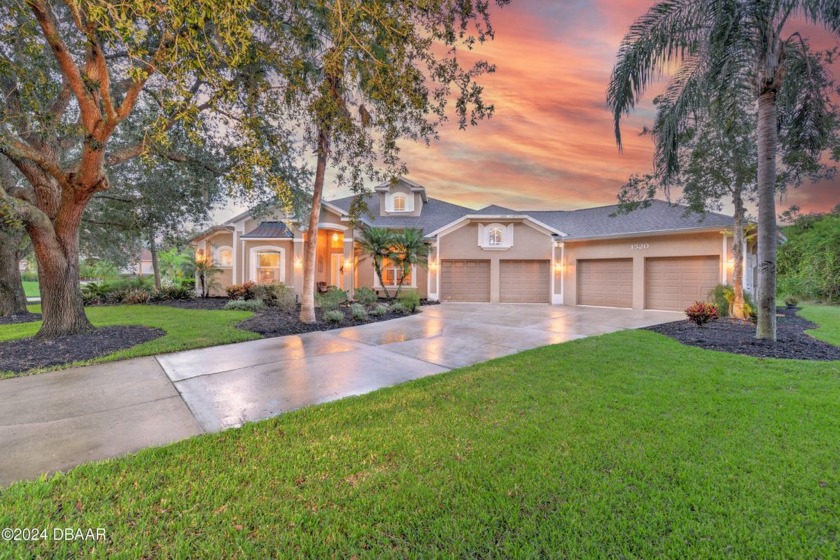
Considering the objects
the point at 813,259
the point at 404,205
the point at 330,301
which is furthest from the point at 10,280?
the point at 813,259

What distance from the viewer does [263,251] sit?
632 inches

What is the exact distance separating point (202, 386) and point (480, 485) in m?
3.96

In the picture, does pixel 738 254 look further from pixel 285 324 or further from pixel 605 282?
pixel 285 324

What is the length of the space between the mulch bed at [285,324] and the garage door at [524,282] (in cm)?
730

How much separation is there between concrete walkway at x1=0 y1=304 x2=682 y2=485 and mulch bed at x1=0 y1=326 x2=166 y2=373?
832 mm

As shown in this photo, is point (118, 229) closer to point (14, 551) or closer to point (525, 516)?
point (14, 551)

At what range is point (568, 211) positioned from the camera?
64.4 feet

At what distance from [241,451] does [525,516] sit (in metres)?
2.32

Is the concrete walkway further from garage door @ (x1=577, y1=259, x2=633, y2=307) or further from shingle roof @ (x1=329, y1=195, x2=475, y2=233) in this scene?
shingle roof @ (x1=329, y1=195, x2=475, y2=233)

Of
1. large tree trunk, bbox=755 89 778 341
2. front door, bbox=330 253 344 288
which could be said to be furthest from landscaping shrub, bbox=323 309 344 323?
large tree trunk, bbox=755 89 778 341

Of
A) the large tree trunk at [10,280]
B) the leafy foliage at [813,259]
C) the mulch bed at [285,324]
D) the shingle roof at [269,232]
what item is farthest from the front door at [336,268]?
the leafy foliage at [813,259]

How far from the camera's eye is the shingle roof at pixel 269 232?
15.8 metres

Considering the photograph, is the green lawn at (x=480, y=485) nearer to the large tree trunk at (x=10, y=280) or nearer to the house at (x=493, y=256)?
the house at (x=493, y=256)

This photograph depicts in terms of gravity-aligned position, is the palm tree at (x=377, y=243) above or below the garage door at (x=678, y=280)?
above
